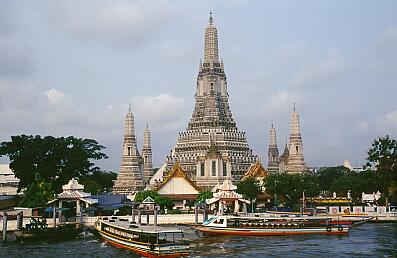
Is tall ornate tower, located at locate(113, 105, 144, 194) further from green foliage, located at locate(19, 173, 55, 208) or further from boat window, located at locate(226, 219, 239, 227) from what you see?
boat window, located at locate(226, 219, 239, 227)

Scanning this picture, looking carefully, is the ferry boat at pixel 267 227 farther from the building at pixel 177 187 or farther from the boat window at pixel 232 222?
the building at pixel 177 187

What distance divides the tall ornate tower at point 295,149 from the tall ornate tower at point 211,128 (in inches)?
279

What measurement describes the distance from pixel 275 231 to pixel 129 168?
54017 mm

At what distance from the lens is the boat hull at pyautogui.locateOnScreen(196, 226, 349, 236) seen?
48.6 meters

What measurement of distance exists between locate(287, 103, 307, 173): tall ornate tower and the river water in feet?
181

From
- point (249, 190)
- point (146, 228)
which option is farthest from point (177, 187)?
point (146, 228)

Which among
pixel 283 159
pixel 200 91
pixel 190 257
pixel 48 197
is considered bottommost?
pixel 190 257

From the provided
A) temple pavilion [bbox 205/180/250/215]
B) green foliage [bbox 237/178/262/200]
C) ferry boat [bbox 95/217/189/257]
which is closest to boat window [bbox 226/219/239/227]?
ferry boat [bbox 95/217/189/257]

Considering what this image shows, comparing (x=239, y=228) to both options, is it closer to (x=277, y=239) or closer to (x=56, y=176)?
(x=277, y=239)

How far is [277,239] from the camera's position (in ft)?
151

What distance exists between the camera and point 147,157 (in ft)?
389

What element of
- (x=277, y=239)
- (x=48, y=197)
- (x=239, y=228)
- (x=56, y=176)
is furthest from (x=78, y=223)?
(x=56, y=176)

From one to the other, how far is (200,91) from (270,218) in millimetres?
64486

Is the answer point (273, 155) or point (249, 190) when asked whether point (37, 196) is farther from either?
point (273, 155)
